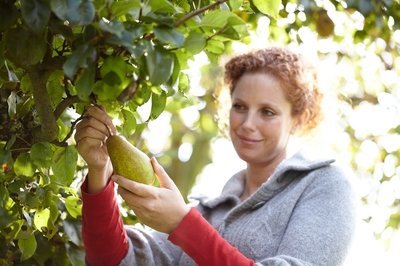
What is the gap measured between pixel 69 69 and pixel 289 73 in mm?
1348

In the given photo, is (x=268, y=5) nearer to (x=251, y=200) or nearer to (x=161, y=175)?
(x=161, y=175)

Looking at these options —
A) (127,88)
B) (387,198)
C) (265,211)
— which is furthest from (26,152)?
(387,198)

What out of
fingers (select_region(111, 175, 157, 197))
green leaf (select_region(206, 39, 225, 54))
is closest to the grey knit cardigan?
fingers (select_region(111, 175, 157, 197))

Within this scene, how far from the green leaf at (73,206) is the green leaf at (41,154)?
38 centimetres

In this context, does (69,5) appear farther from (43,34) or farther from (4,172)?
(4,172)

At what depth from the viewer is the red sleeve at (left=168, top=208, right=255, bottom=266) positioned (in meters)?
1.81

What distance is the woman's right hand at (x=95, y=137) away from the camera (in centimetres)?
159

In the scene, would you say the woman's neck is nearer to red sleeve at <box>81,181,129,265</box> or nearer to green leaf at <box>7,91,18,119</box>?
red sleeve at <box>81,181,129,265</box>

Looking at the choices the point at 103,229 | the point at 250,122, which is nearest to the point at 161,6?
the point at 103,229

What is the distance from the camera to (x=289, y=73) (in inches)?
94.2

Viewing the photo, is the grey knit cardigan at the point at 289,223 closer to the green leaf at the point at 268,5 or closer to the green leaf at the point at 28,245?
the green leaf at the point at 28,245

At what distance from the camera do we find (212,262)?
6.05ft

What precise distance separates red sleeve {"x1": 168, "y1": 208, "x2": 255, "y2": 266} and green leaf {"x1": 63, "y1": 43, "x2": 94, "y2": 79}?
2.38 ft

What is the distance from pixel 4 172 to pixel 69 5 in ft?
1.89
